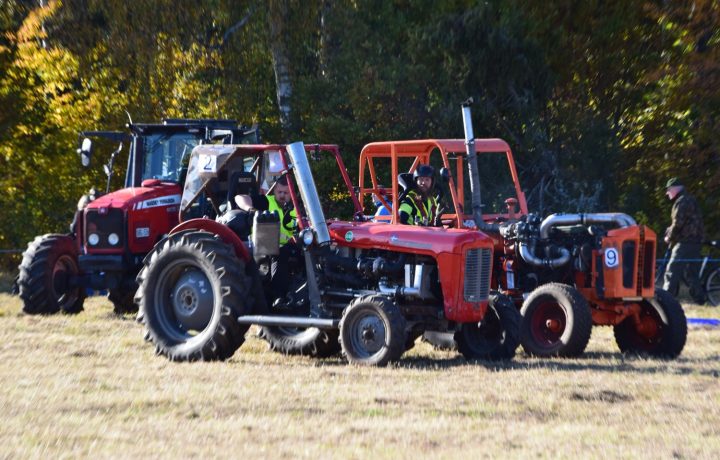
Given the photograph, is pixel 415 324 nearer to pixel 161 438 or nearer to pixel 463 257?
pixel 463 257

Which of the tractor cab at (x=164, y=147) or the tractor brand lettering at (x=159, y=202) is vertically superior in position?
the tractor cab at (x=164, y=147)

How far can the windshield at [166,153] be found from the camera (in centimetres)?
1619

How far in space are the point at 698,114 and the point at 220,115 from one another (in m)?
8.80

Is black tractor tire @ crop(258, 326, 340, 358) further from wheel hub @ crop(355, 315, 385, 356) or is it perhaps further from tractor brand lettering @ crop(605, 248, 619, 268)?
tractor brand lettering @ crop(605, 248, 619, 268)

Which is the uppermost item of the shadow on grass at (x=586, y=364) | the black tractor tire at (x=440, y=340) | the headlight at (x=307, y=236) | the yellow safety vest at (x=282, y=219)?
the yellow safety vest at (x=282, y=219)

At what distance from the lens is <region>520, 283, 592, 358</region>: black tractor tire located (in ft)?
38.1

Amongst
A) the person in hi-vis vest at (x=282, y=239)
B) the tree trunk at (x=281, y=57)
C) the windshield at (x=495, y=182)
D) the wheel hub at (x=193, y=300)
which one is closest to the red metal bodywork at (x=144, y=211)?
the windshield at (x=495, y=182)

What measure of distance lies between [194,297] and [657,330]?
4.36m

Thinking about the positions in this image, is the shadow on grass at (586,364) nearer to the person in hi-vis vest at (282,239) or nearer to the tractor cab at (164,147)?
the person in hi-vis vest at (282,239)

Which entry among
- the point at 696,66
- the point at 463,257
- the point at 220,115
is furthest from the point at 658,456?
the point at 220,115

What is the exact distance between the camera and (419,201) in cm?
1233

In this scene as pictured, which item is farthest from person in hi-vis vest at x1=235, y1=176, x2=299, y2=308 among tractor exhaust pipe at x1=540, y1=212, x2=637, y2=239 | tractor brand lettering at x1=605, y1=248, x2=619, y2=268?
tractor brand lettering at x1=605, y1=248, x2=619, y2=268

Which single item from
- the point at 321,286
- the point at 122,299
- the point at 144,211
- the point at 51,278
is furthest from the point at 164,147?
the point at 321,286

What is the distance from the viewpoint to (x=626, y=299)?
40.4ft
